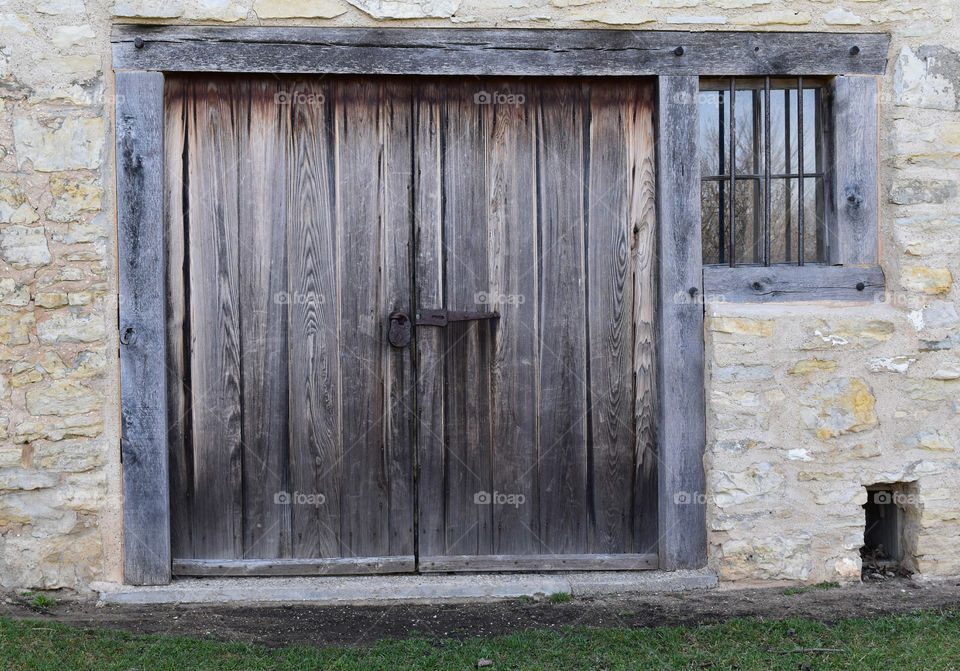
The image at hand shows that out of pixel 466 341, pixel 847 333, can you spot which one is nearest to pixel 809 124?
pixel 847 333

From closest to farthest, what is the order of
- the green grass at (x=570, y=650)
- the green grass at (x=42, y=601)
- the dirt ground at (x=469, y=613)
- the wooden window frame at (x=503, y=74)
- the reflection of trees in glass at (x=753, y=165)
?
the green grass at (x=570, y=650)
the dirt ground at (x=469, y=613)
the green grass at (x=42, y=601)
the wooden window frame at (x=503, y=74)
the reflection of trees in glass at (x=753, y=165)

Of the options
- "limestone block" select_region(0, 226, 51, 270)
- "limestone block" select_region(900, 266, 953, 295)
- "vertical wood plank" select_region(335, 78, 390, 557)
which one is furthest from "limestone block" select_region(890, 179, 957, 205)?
"limestone block" select_region(0, 226, 51, 270)

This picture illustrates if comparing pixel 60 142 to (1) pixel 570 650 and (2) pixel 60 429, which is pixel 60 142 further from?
(1) pixel 570 650

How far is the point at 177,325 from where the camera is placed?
3.35m

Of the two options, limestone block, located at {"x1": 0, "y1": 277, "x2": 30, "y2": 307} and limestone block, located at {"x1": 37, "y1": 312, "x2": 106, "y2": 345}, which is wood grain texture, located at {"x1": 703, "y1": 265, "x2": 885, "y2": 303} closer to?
limestone block, located at {"x1": 37, "y1": 312, "x2": 106, "y2": 345}

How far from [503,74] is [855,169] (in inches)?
64.1

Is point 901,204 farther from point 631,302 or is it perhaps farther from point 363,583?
point 363,583

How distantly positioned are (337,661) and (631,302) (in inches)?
77.2

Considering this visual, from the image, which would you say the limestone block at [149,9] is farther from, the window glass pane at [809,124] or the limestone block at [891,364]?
the limestone block at [891,364]

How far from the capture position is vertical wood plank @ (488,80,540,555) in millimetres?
3441

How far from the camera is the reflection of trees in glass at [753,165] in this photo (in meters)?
3.43

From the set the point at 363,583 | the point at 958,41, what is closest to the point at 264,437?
the point at 363,583

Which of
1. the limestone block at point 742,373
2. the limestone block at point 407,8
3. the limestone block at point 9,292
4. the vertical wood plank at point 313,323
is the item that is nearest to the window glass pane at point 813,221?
the limestone block at point 742,373

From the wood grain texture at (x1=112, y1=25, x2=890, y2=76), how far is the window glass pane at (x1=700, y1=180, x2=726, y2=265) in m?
0.51
